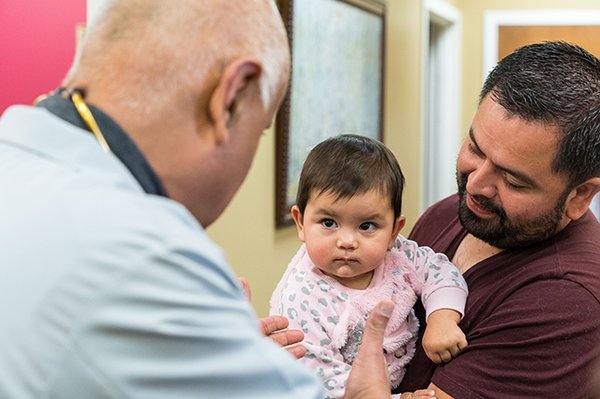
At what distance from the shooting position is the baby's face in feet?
5.42

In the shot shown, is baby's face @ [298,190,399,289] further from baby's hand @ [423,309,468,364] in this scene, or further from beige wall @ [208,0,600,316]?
beige wall @ [208,0,600,316]

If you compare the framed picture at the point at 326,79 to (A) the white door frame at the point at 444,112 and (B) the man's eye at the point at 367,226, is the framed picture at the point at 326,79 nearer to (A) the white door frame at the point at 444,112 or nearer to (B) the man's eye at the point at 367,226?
(A) the white door frame at the point at 444,112

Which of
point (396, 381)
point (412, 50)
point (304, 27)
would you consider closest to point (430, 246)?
point (396, 381)

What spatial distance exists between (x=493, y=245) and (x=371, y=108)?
3153 mm

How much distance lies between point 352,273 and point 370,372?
0.26 meters

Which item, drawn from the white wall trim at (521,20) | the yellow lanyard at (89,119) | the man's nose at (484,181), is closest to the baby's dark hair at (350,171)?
the man's nose at (484,181)

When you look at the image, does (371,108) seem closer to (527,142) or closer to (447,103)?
(447,103)

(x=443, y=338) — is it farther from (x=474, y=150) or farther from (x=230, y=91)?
(x=230, y=91)

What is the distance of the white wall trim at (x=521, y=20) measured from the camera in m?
6.38

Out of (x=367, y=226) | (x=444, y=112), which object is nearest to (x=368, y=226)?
(x=367, y=226)

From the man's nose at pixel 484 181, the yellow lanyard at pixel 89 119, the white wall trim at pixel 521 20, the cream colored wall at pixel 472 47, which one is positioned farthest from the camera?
the cream colored wall at pixel 472 47

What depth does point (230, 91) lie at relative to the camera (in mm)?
984

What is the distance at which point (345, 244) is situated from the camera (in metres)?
1.64

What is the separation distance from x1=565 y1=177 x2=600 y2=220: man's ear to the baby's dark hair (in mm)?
316
